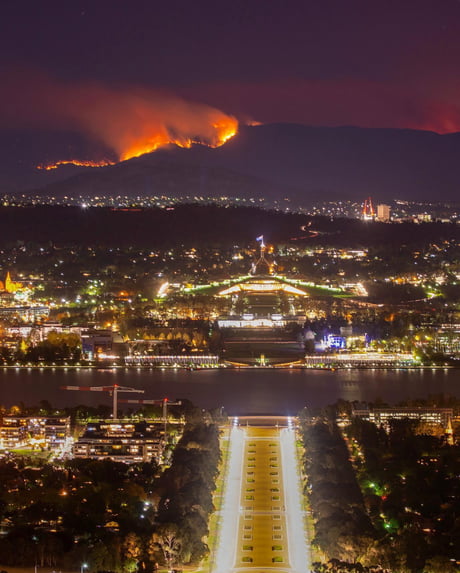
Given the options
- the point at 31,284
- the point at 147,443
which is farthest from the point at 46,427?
the point at 31,284

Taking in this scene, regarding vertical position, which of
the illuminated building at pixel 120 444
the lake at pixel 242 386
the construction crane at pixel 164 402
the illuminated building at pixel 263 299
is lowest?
the illuminated building at pixel 120 444

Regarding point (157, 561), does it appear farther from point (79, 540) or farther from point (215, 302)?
point (215, 302)

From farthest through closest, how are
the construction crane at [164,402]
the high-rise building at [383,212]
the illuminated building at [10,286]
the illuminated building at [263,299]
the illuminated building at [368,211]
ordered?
the high-rise building at [383,212], the illuminated building at [368,211], the illuminated building at [10,286], the illuminated building at [263,299], the construction crane at [164,402]

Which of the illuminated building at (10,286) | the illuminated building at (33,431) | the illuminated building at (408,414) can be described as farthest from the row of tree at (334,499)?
the illuminated building at (10,286)

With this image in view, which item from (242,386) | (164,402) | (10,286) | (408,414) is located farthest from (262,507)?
(10,286)

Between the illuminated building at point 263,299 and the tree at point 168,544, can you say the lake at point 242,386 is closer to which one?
the illuminated building at point 263,299

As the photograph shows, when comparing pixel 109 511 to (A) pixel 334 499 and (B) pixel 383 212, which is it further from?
(B) pixel 383 212
